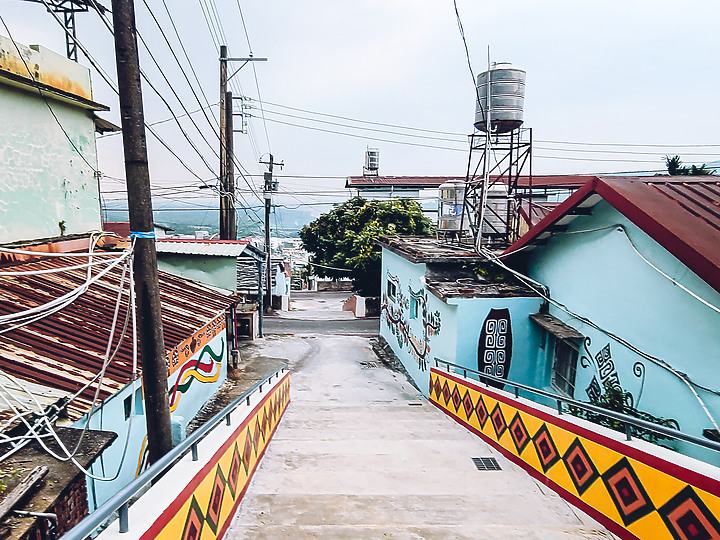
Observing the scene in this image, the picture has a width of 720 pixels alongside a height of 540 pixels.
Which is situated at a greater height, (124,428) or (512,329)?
(512,329)

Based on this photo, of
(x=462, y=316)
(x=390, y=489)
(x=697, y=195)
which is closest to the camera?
(x=390, y=489)

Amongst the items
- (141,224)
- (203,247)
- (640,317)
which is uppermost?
(141,224)

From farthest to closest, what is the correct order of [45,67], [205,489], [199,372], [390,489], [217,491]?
[199,372]
[45,67]
[390,489]
[217,491]
[205,489]

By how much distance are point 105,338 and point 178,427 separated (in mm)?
2138

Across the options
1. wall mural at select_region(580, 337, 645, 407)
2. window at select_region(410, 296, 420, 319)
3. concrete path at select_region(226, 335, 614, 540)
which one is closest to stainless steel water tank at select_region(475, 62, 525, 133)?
window at select_region(410, 296, 420, 319)

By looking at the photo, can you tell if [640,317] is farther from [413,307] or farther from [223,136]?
[223,136]

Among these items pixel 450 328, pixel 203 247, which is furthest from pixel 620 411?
pixel 203 247

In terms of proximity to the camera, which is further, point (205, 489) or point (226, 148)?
point (226, 148)

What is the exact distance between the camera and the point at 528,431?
5570mm

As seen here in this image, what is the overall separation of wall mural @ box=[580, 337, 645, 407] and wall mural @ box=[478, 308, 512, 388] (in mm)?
1924

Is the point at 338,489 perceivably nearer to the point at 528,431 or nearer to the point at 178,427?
the point at 528,431

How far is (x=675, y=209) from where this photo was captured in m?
5.70

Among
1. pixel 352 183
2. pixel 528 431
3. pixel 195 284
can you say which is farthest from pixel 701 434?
pixel 352 183

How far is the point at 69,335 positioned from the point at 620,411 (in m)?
7.33
